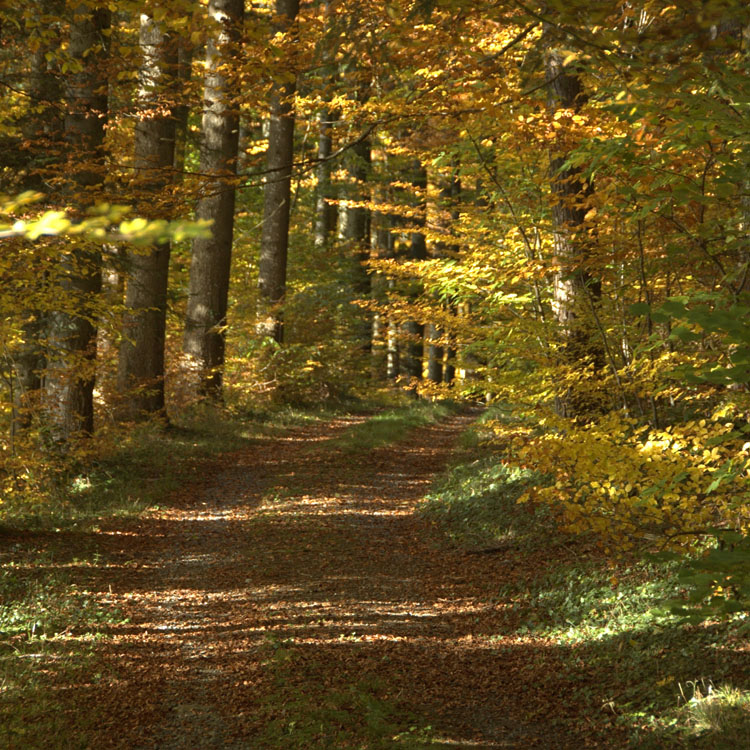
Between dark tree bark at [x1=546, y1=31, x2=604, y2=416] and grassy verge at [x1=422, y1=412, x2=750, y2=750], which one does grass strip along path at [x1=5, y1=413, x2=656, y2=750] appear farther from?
dark tree bark at [x1=546, y1=31, x2=604, y2=416]

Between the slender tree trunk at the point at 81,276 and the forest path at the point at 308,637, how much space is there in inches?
76.3

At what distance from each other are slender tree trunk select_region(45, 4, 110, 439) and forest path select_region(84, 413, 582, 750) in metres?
1.94

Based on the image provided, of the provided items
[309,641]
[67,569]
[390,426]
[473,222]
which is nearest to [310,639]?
[309,641]

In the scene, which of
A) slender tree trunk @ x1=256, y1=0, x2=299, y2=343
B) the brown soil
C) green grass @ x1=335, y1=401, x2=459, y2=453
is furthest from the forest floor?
slender tree trunk @ x1=256, y1=0, x2=299, y2=343

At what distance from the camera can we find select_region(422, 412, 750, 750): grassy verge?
4.20m

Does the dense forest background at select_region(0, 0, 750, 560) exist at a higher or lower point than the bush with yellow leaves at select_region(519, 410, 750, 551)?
higher

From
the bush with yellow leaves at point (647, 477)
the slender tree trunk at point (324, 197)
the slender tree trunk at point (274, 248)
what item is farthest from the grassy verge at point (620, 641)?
the slender tree trunk at point (324, 197)

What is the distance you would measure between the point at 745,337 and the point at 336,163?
1961 cm

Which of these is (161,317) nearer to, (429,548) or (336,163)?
(429,548)

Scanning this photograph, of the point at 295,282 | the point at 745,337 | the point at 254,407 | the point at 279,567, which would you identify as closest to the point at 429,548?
the point at 279,567

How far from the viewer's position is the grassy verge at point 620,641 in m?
4.20

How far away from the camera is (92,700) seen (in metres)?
4.73

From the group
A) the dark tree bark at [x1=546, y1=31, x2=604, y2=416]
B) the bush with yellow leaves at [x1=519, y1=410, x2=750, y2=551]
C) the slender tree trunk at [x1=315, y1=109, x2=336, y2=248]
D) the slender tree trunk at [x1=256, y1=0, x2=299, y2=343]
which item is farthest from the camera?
the slender tree trunk at [x1=315, y1=109, x2=336, y2=248]

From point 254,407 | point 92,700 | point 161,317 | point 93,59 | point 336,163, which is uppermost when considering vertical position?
point 336,163
